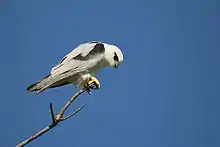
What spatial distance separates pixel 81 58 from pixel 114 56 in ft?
0.93

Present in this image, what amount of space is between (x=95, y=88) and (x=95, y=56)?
0.30m

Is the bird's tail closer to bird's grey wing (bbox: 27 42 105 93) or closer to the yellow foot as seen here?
bird's grey wing (bbox: 27 42 105 93)

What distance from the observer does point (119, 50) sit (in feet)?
11.1

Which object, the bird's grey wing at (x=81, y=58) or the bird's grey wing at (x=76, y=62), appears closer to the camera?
the bird's grey wing at (x=76, y=62)

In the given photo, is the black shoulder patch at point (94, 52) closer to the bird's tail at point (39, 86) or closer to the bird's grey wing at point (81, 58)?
the bird's grey wing at point (81, 58)

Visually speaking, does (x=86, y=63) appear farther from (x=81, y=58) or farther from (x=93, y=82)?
(x=93, y=82)

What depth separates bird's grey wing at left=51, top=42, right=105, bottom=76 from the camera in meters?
3.21

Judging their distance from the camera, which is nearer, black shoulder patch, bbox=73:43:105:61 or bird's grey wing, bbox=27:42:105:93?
bird's grey wing, bbox=27:42:105:93

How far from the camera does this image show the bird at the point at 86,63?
10.4 ft

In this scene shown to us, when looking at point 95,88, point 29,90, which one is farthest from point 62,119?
point 95,88

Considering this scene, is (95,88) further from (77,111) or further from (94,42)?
(77,111)

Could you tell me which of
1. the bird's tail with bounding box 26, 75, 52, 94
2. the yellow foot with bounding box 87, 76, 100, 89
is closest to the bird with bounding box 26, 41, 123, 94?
the yellow foot with bounding box 87, 76, 100, 89

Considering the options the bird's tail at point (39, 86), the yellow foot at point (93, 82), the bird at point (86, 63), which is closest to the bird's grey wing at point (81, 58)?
the bird at point (86, 63)

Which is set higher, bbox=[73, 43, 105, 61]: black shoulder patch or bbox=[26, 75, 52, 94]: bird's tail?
bbox=[73, 43, 105, 61]: black shoulder patch
